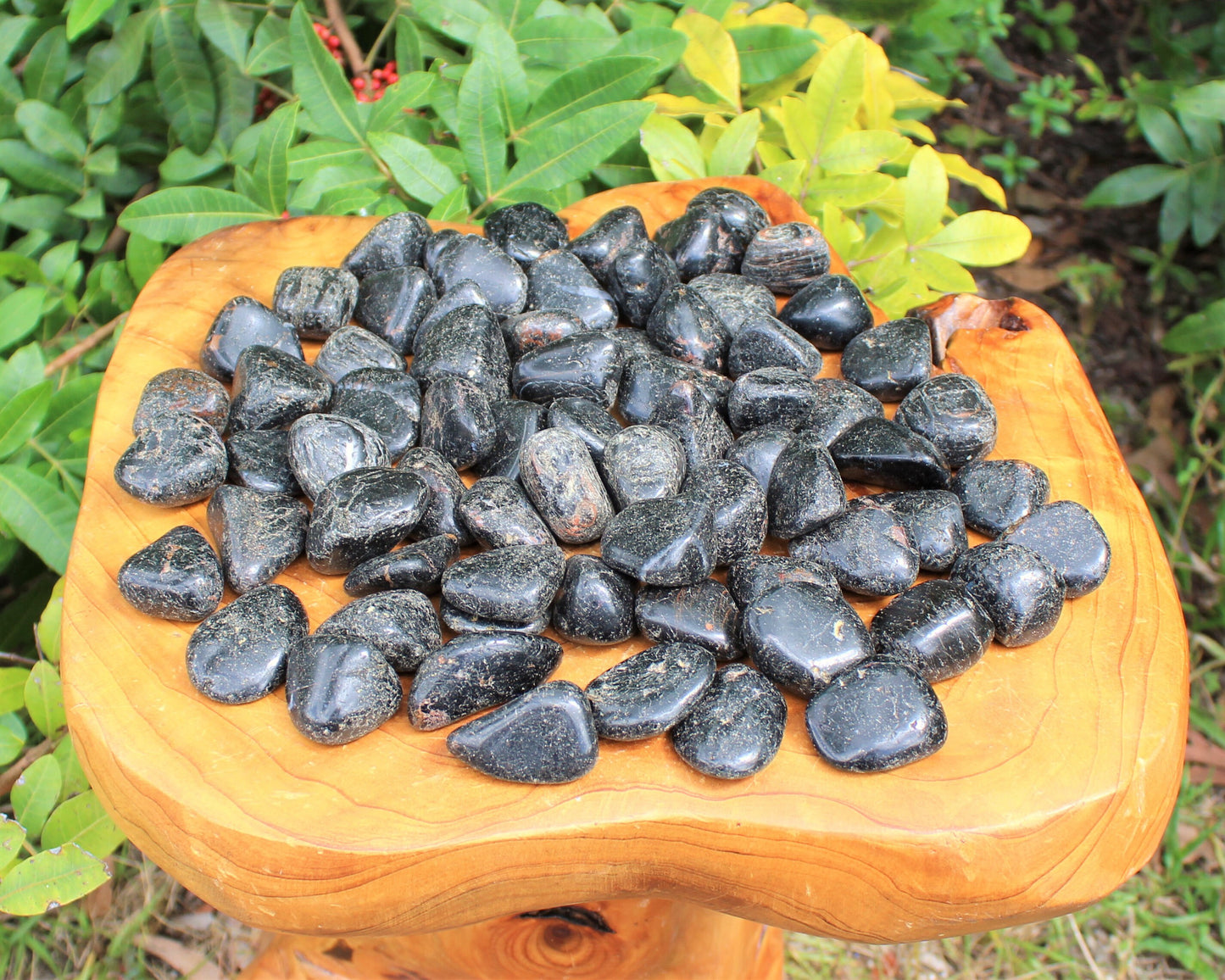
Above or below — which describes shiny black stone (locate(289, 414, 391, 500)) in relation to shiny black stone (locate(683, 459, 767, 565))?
above

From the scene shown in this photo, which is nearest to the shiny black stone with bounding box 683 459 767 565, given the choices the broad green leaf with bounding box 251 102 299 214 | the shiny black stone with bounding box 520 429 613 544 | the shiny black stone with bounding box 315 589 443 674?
the shiny black stone with bounding box 520 429 613 544

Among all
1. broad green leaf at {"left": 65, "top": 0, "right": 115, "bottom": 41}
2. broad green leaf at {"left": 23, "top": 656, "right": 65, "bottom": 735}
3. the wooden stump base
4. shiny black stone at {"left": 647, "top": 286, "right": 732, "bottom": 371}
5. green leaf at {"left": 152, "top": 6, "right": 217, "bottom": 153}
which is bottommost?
the wooden stump base

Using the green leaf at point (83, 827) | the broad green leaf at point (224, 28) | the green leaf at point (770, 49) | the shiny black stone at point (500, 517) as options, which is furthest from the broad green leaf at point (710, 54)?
the green leaf at point (83, 827)

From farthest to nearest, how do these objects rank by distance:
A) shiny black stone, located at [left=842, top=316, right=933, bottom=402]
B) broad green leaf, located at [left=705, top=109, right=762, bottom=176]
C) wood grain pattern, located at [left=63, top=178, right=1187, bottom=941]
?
broad green leaf, located at [left=705, top=109, right=762, bottom=176] < shiny black stone, located at [left=842, top=316, right=933, bottom=402] < wood grain pattern, located at [left=63, top=178, right=1187, bottom=941]

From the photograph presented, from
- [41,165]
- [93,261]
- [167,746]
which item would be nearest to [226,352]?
[167,746]

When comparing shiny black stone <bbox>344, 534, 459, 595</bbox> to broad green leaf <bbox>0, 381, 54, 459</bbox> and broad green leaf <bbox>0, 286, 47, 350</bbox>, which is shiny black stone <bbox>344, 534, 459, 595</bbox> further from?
broad green leaf <bbox>0, 286, 47, 350</bbox>

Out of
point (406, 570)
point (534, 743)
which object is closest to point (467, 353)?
point (406, 570)

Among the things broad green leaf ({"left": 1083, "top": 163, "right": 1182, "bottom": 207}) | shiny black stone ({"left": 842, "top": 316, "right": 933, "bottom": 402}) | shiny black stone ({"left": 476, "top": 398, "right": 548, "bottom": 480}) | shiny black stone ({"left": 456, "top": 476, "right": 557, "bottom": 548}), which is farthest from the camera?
broad green leaf ({"left": 1083, "top": 163, "right": 1182, "bottom": 207})
